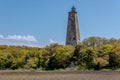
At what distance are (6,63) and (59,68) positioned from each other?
1377 cm

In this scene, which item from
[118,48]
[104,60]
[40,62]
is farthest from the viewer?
[40,62]

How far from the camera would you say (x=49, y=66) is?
261 ft

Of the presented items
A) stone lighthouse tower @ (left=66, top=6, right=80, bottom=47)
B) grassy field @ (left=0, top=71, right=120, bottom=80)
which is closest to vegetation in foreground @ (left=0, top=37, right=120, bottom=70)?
grassy field @ (left=0, top=71, right=120, bottom=80)

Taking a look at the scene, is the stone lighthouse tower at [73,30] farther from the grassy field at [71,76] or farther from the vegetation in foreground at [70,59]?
the grassy field at [71,76]

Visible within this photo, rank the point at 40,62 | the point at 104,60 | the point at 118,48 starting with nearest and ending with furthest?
the point at 104,60
the point at 118,48
the point at 40,62

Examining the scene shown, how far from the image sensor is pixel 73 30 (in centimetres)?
12300

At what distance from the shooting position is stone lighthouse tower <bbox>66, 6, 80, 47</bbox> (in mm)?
119875

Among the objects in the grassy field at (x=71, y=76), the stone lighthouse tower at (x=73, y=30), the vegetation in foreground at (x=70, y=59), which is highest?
the stone lighthouse tower at (x=73, y=30)

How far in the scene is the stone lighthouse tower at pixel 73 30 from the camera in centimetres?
11988

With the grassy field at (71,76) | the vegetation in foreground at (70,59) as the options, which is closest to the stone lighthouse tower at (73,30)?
the vegetation in foreground at (70,59)

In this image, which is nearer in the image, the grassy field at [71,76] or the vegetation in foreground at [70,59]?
the grassy field at [71,76]

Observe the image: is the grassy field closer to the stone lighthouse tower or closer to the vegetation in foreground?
the vegetation in foreground

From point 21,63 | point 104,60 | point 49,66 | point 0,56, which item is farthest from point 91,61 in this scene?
point 0,56

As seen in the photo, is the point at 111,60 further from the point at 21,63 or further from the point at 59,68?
the point at 21,63
